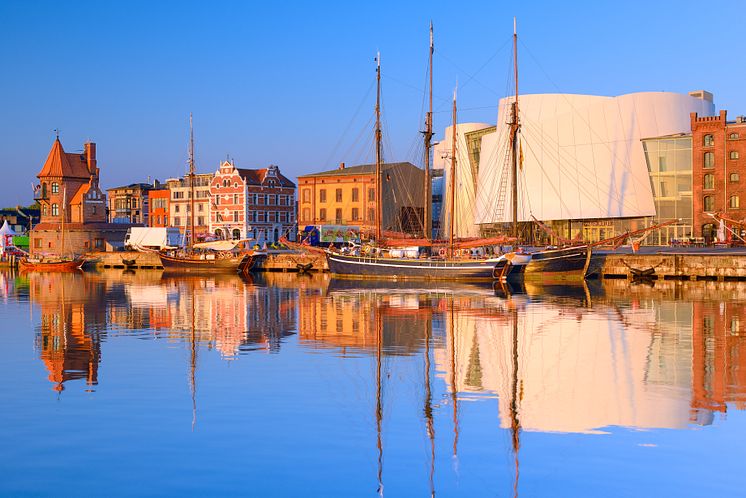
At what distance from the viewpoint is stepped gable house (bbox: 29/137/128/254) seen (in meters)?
114

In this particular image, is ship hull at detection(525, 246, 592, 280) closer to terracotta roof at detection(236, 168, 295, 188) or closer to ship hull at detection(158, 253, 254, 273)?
ship hull at detection(158, 253, 254, 273)

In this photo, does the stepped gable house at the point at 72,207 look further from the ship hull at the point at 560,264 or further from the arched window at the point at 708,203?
the arched window at the point at 708,203

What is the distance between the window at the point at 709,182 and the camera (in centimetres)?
8738

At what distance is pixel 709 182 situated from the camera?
87625mm

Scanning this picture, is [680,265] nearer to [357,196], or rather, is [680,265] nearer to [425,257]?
[425,257]

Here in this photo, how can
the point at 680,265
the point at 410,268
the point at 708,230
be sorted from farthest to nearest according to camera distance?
the point at 708,230
the point at 410,268
the point at 680,265

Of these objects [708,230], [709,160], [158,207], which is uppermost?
[709,160]

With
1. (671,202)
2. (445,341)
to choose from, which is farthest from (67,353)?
(671,202)

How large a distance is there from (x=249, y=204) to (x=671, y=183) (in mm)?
52704

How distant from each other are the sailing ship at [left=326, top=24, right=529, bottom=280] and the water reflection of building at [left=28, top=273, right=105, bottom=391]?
20411 millimetres

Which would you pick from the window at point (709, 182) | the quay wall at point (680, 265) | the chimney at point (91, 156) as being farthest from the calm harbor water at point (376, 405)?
the chimney at point (91, 156)

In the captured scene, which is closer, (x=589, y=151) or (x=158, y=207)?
(x=589, y=151)

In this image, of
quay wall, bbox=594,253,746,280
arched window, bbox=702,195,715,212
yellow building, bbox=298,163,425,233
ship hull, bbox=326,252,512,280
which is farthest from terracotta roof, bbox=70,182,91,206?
arched window, bbox=702,195,715,212

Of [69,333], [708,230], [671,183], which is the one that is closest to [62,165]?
[671,183]
